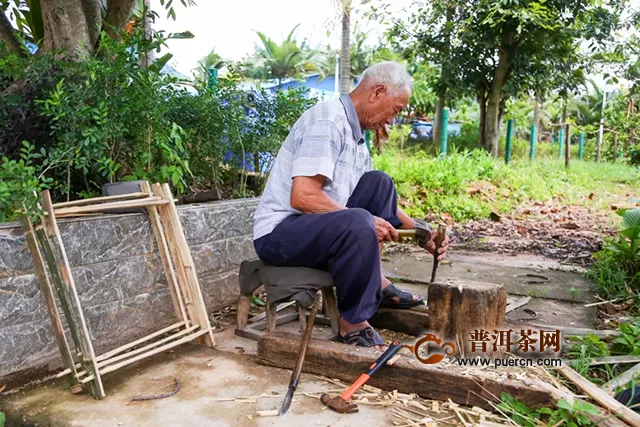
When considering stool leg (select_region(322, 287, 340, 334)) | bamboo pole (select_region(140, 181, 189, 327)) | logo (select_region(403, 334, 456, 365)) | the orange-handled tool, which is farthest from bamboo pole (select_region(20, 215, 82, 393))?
logo (select_region(403, 334, 456, 365))

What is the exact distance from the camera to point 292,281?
2996mm

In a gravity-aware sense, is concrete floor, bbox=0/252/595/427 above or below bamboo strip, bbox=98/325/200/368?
below

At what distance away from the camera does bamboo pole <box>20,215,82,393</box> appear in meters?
2.59

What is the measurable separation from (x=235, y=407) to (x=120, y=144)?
193 cm

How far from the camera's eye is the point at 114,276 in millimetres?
3039

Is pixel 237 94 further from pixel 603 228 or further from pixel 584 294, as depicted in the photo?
pixel 603 228

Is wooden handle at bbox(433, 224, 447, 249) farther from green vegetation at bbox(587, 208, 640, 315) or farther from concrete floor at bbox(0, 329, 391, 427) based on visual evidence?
green vegetation at bbox(587, 208, 640, 315)

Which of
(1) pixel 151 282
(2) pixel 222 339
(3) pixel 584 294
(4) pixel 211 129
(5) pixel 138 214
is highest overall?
(4) pixel 211 129

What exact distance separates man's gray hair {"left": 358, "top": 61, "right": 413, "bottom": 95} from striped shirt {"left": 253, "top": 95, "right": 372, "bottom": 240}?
0.19m

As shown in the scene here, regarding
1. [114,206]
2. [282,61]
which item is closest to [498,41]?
[114,206]

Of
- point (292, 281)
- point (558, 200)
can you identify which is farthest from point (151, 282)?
point (558, 200)

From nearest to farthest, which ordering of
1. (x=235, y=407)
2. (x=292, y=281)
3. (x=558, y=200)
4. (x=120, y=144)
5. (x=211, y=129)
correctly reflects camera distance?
1. (x=235, y=407)
2. (x=292, y=281)
3. (x=120, y=144)
4. (x=211, y=129)
5. (x=558, y=200)

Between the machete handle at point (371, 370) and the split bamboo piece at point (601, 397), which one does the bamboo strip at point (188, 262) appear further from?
the split bamboo piece at point (601, 397)

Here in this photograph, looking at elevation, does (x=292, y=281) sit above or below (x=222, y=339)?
above
